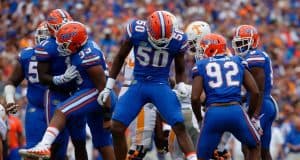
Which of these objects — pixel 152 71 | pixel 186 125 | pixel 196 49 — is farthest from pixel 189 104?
pixel 152 71

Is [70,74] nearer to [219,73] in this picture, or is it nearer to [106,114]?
[106,114]

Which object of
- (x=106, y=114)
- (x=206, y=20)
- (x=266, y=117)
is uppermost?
(x=106, y=114)

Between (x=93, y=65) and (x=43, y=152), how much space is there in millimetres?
1273

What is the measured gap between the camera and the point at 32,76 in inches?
470

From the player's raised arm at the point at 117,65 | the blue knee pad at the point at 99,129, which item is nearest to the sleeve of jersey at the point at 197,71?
the player's raised arm at the point at 117,65

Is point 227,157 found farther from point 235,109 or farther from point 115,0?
point 115,0

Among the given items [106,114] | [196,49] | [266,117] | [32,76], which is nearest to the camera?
[106,114]

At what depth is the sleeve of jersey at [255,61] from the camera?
11.9 m

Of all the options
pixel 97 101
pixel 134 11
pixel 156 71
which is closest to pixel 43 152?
pixel 97 101

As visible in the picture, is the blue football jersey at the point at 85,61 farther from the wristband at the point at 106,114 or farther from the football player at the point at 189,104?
the football player at the point at 189,104

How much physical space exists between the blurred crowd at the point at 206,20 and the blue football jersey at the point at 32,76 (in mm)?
5267

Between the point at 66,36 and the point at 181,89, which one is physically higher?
the point at 66,36

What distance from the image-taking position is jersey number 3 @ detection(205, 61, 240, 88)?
1091 cm

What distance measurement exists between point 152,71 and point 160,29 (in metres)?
0.56
